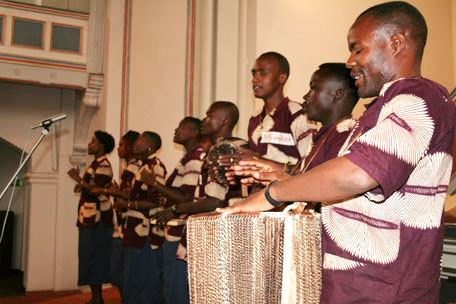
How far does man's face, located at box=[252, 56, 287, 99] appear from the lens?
3.08m

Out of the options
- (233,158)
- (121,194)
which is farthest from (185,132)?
(233,158)

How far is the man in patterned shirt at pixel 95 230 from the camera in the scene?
20.7 feet

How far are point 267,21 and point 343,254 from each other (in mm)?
3493

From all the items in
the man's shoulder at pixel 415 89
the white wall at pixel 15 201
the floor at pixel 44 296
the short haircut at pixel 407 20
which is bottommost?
the floor at pixel 44 296

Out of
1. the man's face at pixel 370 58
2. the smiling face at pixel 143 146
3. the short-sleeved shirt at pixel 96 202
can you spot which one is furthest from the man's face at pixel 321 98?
the short-sleeved shirt at pixel 96 202

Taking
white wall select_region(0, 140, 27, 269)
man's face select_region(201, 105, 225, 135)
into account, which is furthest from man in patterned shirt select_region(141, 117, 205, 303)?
white wall select_region(0, 140, 27, 269)

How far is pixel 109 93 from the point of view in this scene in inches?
302

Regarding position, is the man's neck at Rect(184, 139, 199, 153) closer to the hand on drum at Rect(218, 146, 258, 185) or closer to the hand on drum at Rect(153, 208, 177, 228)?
the hand on drum at Rect(153, 208, 177, 228)

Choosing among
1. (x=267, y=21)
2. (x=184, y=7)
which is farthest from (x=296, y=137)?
(x=184, y=7)

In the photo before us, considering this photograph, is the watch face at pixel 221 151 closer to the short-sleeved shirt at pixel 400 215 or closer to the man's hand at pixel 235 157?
the man's hand at pixel 235 157

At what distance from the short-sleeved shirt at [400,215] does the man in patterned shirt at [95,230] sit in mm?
5297

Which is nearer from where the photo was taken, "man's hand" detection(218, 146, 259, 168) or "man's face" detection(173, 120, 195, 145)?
"man's hand" detection(218, 146, 259, 168)

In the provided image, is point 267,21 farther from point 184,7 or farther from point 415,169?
point 415,169

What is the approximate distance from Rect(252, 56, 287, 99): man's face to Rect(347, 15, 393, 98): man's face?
5.20ft
